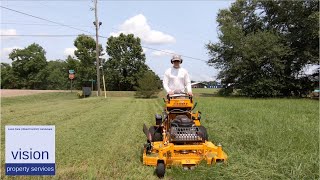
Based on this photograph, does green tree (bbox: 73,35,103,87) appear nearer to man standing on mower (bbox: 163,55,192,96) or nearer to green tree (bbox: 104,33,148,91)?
green tree (bbox: 104,33,148,91)

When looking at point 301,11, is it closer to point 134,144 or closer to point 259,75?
point 259,75

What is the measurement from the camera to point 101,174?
590 cm

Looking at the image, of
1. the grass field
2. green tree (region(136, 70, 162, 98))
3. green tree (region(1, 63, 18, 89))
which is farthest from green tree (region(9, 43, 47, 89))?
the grass field

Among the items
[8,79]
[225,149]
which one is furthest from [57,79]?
[225,149]

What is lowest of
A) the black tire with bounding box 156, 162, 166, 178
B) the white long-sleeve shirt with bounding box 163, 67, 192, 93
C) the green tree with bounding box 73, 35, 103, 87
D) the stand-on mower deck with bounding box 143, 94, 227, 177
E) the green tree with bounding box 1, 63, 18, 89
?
the black tire with bounding box 156, 162, 166, 178

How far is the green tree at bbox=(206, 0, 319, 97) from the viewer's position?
113 feet

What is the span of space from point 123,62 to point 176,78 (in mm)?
55110

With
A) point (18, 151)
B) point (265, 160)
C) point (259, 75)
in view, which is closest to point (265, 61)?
point (259, 75)

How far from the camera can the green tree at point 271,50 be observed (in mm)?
34406

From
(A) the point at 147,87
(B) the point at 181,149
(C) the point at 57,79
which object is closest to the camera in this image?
(B) the point at 181,149

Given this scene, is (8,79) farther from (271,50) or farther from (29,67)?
(271,50)

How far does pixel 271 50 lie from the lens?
34062mm

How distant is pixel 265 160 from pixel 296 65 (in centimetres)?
3392

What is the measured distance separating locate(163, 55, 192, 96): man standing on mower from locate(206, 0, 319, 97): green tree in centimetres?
2809
